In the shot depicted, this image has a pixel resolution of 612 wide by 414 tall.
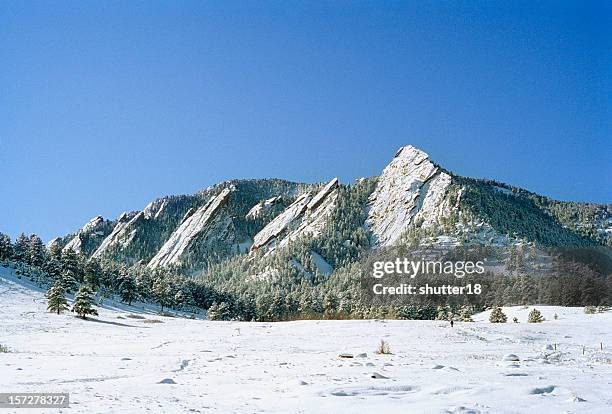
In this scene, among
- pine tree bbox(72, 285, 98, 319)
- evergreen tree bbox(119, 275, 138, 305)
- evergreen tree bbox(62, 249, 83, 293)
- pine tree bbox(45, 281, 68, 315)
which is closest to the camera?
pine tree bbox(72, 285, 98, 319)

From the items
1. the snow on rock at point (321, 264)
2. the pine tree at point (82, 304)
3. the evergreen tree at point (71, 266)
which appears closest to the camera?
the pine tree at point (82, 304)

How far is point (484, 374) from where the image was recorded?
13.1 m

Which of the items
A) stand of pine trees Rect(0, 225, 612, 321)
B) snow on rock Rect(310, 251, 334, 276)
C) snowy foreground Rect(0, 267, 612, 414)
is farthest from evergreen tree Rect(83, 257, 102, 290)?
snow on rock Rect(310, 251, 334, 276)

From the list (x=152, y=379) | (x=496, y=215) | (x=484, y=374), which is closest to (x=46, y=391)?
(x=152, y=379)

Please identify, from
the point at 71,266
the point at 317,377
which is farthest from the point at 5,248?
the point at 317,377

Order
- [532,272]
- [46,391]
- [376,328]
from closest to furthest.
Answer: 1. [46,391]
2. [376,328]
3. [532,272]

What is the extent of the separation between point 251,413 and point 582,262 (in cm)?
12787

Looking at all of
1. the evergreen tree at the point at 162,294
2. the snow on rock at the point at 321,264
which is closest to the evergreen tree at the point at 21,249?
the evergreen tree at the point at 162,294

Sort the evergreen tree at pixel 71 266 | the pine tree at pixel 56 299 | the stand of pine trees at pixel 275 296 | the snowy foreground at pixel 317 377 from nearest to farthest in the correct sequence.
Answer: the snowy foreground at pixel 317 377 < the pine tree at pixel 56 299 < the evergreen tree at pixel 71 266 < the stand of pine trees at pixel 275 296

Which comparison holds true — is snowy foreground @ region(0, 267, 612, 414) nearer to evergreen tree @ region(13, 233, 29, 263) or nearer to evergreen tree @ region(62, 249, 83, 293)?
evergreen tree @ region(62, 249, 83, 293)

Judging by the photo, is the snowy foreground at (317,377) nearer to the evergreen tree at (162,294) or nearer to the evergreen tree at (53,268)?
the evergreen tree at (53,268)

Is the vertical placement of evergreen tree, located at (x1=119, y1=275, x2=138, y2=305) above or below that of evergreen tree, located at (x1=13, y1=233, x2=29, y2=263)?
below

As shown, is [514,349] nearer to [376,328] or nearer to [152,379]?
[376,328]

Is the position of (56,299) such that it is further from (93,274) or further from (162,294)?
(162,294)
